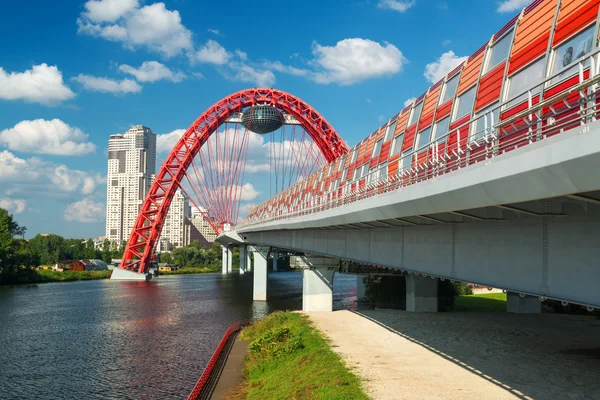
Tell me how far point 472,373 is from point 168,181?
275ft

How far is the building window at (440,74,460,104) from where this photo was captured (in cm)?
1722

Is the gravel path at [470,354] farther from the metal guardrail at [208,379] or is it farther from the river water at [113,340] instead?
the river water at [113,340]

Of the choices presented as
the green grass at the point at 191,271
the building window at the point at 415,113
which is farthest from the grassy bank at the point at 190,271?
the building window at the point at 415,113

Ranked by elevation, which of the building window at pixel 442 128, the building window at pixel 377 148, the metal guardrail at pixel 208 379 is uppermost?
the building window at pixel 377 148

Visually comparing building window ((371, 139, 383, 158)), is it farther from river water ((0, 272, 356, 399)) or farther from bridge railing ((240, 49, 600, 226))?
river water ((0, 272, 356, 399))

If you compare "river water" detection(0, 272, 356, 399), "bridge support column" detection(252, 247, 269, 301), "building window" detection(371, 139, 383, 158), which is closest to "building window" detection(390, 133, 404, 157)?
"building window" detection(371, 139, 383, 158)

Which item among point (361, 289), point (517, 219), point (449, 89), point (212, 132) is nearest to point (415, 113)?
point (449, 89)

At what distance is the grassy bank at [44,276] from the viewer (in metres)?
79.8

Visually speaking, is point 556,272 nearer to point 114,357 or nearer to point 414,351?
point 414,351

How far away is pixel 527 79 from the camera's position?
486 inches

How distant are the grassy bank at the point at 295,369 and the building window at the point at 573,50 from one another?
1051cm

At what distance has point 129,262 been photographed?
320ft

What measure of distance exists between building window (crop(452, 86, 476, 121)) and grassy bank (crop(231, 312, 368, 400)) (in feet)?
29.1

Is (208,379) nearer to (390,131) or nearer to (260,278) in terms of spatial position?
(390,131)
